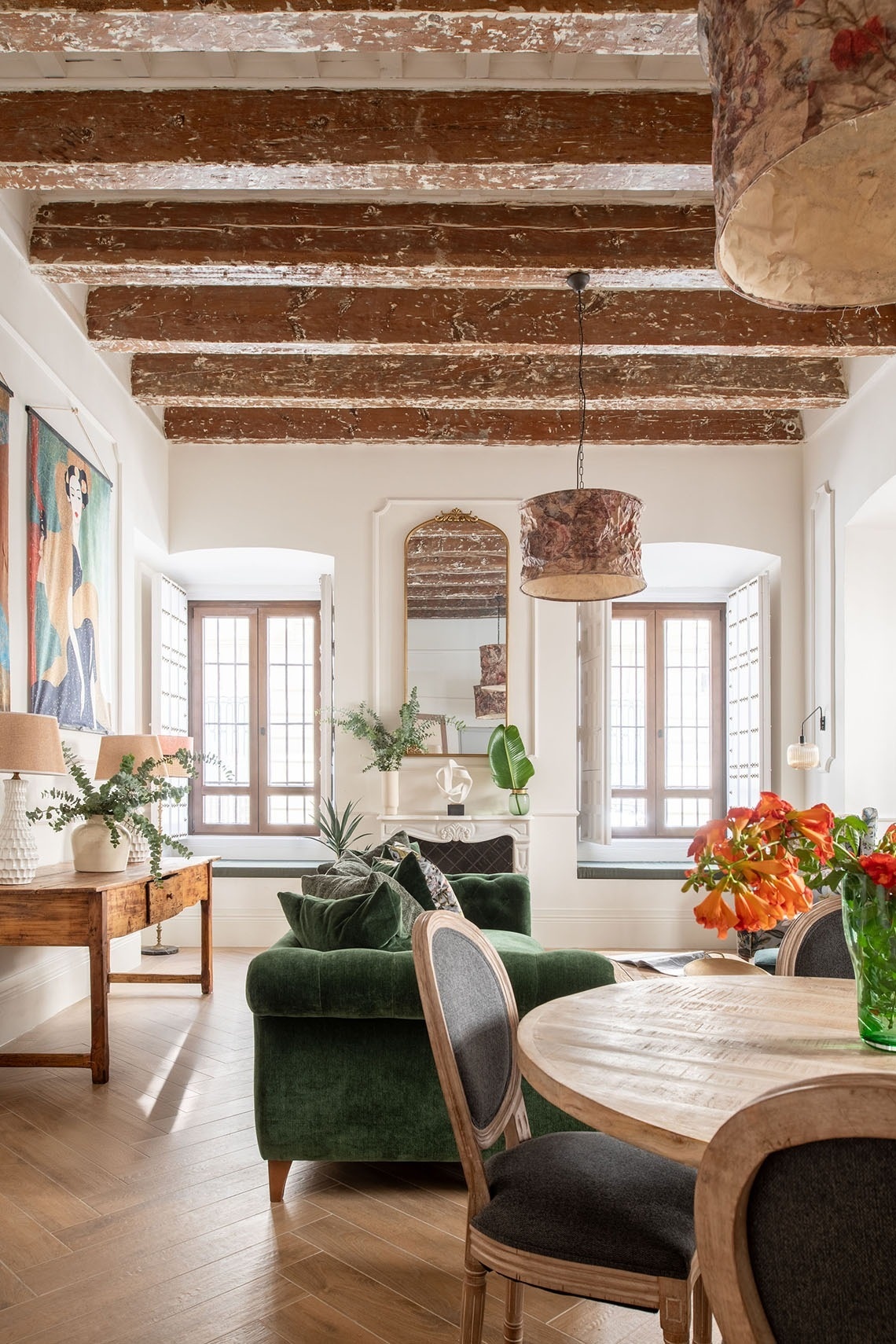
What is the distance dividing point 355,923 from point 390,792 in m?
3.41

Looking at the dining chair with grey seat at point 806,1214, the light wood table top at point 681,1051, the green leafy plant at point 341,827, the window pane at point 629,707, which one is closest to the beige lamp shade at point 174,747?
the green leafy plant at point 341,827

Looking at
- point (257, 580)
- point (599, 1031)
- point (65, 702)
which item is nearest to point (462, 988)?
point (599, 1031)

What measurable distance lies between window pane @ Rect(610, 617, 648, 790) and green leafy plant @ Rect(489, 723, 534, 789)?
1.83m

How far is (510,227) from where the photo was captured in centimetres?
432

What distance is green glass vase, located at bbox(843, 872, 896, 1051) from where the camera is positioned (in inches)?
59.1

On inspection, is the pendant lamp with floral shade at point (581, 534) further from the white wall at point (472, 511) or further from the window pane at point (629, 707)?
the window pane at point (629, 707)

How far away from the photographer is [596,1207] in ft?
5.17

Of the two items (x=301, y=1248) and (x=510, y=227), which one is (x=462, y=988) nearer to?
(x=301, y=1248)

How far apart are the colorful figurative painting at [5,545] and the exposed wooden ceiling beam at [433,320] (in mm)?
1250

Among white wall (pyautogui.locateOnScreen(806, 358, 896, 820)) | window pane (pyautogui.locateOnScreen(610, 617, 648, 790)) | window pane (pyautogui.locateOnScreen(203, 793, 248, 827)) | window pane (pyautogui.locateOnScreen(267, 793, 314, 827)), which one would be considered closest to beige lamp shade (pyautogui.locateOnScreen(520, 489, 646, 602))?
white wall (pyautogui.locateOnScreen(806, 358, 896, 820))

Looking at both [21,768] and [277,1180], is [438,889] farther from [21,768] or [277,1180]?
[21,768]

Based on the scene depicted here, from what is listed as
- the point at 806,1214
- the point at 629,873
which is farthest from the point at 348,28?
the point at 629,873

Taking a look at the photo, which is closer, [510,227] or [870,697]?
[510,227]

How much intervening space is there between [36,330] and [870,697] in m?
4.58
